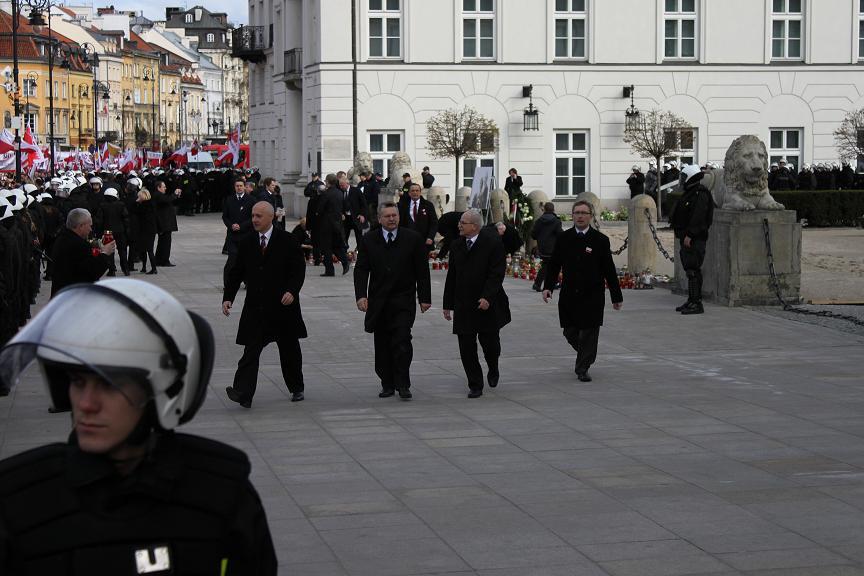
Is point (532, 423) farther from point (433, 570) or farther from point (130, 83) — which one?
point (130, 83)

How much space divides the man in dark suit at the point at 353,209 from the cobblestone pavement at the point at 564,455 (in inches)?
452

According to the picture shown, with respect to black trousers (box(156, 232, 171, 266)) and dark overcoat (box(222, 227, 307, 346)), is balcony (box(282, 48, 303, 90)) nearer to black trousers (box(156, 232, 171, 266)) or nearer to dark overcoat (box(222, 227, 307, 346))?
black trousers (box(156, 232, 171, 266))

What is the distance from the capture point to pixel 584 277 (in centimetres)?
1335

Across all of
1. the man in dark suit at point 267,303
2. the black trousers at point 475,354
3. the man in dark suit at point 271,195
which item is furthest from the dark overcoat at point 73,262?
the man in dark suit at point 271,195

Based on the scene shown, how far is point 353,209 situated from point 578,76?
20184 mm

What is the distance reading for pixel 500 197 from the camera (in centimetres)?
2872

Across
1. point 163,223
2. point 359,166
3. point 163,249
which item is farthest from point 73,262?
point 359,166

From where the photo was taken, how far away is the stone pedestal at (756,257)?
766 inches

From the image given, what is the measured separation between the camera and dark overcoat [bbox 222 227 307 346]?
475 inches

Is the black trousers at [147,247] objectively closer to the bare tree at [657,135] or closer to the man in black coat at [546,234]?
the man in black coat at [546,234]

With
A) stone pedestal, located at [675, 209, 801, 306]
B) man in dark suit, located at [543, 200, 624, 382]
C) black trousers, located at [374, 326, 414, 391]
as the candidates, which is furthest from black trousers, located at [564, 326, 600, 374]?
stone pedestal, located at [675, 209, 801, 306]

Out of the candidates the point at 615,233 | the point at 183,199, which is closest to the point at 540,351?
the point at 615,233

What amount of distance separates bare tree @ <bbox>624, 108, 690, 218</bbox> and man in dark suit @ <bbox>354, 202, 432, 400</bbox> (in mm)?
30083

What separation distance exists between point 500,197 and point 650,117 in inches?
768
